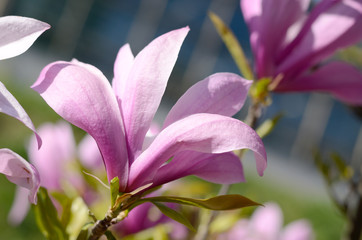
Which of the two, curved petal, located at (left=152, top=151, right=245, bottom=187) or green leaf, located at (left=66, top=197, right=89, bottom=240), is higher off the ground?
curved petal, located at (left=152, top=151, right=245, bottom=187)

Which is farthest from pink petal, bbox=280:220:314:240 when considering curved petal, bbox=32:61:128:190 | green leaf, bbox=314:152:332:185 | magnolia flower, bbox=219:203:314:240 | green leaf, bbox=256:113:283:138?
curved petal, bbox=32:61:128:190

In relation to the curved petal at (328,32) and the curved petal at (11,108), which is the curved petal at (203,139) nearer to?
the curved petal at (11,108)

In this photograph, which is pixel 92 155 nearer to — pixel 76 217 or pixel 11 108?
pixel 76 217

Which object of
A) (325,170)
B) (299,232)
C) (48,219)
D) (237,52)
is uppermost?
(237,52)

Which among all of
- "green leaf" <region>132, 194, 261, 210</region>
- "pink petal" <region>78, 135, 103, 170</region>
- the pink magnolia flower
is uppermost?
the pink magnolia flower

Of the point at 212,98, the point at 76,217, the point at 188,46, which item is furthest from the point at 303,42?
the point at 188,46

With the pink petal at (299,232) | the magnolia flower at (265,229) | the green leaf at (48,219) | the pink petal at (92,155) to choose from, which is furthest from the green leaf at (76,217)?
the pink petal at (299,232)

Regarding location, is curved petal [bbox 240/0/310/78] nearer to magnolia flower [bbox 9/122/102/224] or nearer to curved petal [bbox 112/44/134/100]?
curved petal [bbox 112/44/134/100]
